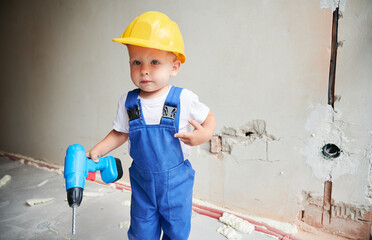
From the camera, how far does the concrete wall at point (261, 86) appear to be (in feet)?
5.41

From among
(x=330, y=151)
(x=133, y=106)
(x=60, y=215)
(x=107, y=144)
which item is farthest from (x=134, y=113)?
(x=60, y=215)

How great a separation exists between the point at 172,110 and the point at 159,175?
297 mm

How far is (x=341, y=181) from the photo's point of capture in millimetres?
1749

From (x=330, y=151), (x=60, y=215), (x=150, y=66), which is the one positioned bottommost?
(x=60, y=215)

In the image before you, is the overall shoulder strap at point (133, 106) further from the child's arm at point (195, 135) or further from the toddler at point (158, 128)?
the child's arm at point (195, 135)

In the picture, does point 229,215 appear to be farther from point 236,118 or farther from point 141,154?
point 141,154

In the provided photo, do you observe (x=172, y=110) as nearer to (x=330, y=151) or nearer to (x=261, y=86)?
(x=261, y=86)

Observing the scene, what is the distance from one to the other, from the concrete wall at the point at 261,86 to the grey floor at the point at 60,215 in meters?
0.34

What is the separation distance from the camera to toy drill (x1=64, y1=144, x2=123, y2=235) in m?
1.10

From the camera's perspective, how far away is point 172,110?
3.98ft

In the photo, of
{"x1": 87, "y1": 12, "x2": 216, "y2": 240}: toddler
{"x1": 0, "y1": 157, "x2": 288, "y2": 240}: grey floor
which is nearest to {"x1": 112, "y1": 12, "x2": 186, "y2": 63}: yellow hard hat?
{"x1": 87, "y1": 12, "x2": 216, "y2": 240}: toddler

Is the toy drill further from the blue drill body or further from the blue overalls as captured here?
the blue overalls

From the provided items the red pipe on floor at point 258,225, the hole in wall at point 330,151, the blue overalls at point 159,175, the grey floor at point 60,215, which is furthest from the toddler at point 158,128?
the hole in wall at point 330,151

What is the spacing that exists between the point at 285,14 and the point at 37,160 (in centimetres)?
321
